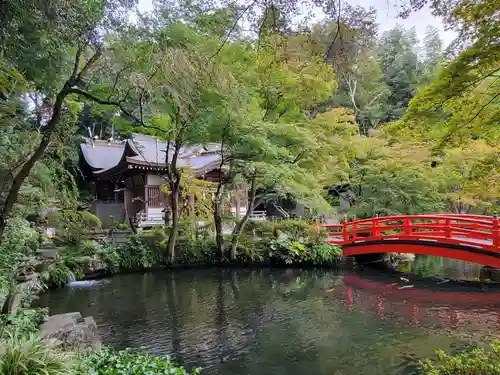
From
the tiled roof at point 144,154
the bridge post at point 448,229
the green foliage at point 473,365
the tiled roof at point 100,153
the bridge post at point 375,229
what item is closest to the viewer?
the green foliage at point 473,365

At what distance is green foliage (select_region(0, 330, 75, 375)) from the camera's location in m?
2.57

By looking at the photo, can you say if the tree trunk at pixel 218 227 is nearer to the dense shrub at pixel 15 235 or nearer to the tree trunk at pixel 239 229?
the tree trunk at pixel 239 229

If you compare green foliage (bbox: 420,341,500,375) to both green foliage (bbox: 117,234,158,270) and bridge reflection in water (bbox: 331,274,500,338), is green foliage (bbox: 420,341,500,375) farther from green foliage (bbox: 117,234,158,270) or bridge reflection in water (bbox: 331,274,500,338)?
green foliage (bbox: 117,234,158,270)

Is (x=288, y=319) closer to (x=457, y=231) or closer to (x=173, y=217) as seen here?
(x=457, y=231)

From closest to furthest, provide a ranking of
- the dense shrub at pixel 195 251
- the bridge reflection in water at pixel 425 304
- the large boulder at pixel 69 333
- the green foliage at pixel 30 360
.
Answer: the green foliage at pixel 30 360, the large boulder at pixel 69 333, the bridge reflection in water at pixel 425 304, the dense shrub at pixel 195 251

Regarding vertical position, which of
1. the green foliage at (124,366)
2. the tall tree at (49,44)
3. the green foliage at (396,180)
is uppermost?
the tall tree at (49,44)

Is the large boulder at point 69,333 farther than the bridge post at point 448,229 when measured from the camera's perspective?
No

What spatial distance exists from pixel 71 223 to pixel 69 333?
7.08m

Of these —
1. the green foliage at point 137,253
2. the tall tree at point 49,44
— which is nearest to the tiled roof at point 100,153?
the green foliage at point 137,253

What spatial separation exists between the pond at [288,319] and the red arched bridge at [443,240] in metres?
1.01

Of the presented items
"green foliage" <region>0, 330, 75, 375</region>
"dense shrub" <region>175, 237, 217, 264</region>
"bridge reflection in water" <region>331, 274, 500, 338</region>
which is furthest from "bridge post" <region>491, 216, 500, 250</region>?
"green foliage" <region>0, 330, 75, 375</region>

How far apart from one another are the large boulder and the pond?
43.9 inches

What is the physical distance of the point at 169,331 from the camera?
6355mm

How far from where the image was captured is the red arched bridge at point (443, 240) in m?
8.89
